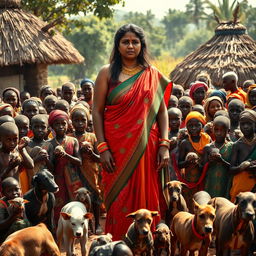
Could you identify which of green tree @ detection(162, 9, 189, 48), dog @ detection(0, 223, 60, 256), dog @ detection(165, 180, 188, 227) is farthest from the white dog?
green tree @ detection(162, 9, 189, 48)

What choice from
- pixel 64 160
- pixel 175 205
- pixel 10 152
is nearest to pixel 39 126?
pixel 64 160

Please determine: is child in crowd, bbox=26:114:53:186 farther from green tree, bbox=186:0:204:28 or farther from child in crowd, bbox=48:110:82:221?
green tree, bbox=186:0:204:28

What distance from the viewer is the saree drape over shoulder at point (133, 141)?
17.4 ft

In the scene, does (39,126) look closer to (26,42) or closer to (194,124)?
(194,124)

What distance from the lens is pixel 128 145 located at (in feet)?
17.4

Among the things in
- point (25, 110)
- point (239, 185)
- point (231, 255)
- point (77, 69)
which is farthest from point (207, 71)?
point (77, 69)

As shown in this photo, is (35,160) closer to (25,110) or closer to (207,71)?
(25,110)

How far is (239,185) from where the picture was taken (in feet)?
22.1

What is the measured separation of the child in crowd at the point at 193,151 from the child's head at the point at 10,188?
6.76 feet

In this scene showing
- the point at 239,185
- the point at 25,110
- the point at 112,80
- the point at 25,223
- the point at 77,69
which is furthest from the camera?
the point at 77,69

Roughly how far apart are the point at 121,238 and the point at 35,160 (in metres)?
1.86

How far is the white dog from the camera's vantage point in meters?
6.12

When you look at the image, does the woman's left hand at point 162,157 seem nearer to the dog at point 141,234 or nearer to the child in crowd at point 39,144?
the dog at point 141,234

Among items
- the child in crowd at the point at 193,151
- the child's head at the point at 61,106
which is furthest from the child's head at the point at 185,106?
the child's head at the point at 61,106
